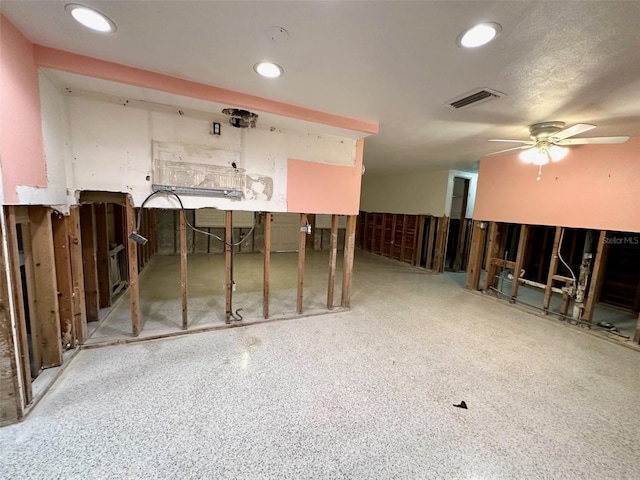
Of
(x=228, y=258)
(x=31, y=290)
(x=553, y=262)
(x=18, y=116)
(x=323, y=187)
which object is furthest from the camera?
(x=553, y=262)

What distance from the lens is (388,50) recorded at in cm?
161

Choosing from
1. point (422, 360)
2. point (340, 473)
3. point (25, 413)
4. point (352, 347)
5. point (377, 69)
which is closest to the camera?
point (340, 473)

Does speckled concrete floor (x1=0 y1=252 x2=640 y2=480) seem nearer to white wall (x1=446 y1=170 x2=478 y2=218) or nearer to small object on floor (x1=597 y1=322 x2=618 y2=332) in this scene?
small object on floor (x1=597 y1=322 x2=618 y2=332)

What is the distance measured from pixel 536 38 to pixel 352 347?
8.69 feet

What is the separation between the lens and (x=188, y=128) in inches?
99.3

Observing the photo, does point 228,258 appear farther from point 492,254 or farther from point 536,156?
point 492,254

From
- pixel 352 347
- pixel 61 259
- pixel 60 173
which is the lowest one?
pixel 352 347

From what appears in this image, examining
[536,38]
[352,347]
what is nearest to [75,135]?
[352,347]

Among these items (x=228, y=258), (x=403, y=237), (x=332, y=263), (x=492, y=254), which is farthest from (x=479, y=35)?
(x=403, y=237)

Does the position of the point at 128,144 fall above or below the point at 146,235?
above

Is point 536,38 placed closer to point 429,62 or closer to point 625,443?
point 429,62

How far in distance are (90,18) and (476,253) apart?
17.7 ft

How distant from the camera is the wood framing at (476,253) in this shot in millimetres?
4602

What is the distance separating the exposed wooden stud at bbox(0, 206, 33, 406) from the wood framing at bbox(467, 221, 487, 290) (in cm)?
553
